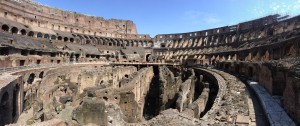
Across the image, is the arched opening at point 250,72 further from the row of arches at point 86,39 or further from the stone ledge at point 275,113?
the row of arches at point 86,39

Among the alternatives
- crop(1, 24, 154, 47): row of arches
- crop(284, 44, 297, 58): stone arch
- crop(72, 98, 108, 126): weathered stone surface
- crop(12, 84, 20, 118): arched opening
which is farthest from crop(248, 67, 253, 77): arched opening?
crop(1, 24, 154, 47): row of arches

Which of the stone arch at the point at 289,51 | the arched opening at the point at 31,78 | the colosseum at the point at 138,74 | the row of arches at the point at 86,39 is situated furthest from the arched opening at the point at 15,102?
the row of arches at the point at 86,39

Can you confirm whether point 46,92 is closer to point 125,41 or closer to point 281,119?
point 281,119

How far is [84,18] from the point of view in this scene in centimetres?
6444

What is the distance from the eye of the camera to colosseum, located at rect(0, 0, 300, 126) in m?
9.51

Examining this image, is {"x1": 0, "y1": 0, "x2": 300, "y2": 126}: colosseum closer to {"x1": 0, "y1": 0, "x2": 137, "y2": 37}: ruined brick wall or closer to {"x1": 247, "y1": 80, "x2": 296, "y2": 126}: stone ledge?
{"x1": 247, "y1": 80, "x2": 296, "y2": 126}: stone ledge

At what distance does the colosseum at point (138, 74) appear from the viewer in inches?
374

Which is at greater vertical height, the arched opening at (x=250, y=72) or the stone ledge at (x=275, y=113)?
the arched opening at (x=250, y=72)

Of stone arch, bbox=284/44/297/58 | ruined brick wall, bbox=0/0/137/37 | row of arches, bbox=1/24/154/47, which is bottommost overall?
stone arch, bbox=284/44/297/58

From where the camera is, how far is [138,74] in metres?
23.2

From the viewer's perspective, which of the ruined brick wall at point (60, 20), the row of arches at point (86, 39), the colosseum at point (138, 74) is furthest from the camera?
the ruined brick wall at point (60, 20)

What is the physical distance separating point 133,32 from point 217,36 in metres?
27.7

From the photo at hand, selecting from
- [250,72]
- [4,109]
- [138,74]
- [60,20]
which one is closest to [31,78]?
[138,74]

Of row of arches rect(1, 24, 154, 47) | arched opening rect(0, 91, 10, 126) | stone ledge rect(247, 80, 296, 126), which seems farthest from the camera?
row of arches rect(1, 24, 154, 47)
